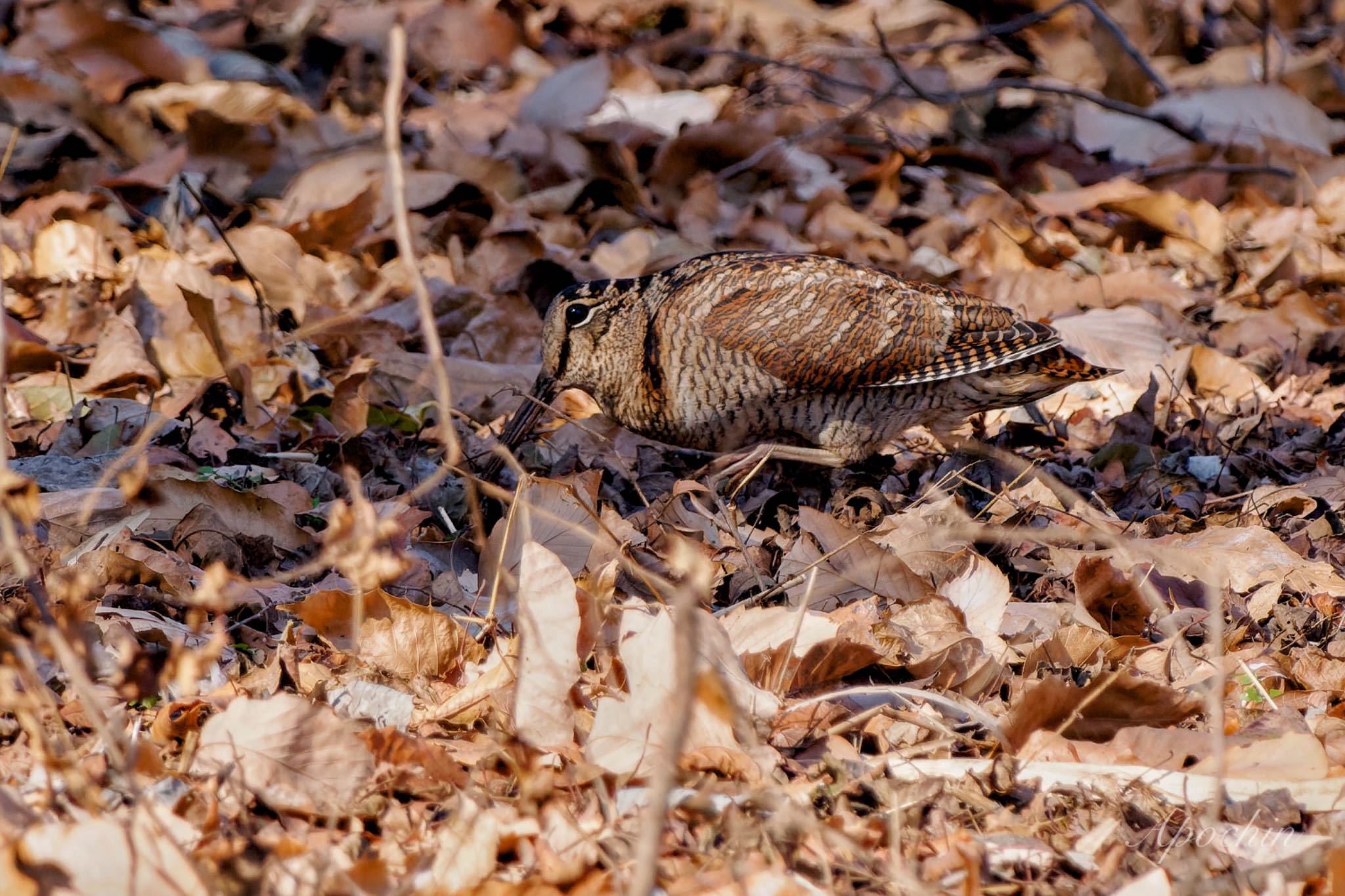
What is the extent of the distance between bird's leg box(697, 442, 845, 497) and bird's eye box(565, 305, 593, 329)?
0.62 metres

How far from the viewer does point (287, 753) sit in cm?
231

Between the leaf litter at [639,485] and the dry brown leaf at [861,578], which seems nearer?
the leaf litter at [639,485]

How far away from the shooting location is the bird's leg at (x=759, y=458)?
4438mm

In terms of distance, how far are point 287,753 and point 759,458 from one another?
2422 millimetres

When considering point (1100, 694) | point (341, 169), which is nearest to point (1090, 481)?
point (1100, 694)

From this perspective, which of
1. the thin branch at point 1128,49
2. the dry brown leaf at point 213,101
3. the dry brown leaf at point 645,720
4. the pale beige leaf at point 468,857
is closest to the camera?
the pale beige leaf at point 468,857

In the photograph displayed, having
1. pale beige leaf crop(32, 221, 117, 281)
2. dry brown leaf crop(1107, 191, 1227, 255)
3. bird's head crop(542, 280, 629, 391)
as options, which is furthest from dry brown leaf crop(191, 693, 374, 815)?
dry brown leaf crop(1107, 191, 1227, 255)

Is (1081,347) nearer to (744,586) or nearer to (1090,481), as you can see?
(1090,481)

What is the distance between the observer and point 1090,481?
4.48 meters

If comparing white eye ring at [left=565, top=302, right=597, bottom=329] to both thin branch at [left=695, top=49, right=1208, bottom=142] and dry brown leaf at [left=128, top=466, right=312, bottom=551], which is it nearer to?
dry brown leaf at [left=128, top=466, right=312, bottom=551]

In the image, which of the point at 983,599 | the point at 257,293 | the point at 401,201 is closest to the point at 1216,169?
the point at 983,599

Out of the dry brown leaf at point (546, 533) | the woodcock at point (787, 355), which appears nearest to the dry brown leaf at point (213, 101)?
the woodcock at point (787, 355)

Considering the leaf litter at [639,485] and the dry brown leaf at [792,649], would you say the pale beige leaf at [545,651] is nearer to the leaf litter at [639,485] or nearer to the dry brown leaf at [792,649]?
the leaf litter at [639,485]

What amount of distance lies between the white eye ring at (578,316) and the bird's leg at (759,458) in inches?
24.4
